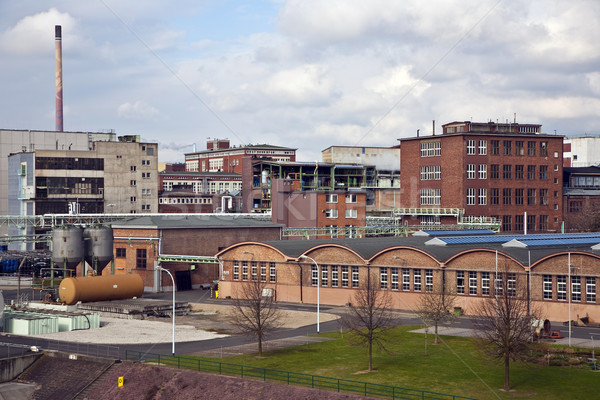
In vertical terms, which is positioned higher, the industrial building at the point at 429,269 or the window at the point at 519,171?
the window at the point at 519,171

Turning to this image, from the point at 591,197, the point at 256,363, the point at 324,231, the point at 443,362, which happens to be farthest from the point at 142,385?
the point at 591,197

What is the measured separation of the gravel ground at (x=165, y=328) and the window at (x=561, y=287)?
67.1 ft

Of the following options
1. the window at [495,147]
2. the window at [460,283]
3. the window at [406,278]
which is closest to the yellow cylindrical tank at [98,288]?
the window at [406,278]

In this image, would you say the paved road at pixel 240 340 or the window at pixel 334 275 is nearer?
the paved road at pixel 240 340

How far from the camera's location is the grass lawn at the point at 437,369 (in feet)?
148

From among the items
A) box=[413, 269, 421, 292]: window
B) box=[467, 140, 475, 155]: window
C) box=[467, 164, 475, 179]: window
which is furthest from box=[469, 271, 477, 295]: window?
box=[467, 140, 475, 155]: window

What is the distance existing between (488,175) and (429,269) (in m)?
54.1

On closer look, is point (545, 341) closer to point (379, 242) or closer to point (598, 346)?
point (598, 346)

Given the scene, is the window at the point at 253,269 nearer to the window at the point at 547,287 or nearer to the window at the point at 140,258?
the window at the point at 140,258

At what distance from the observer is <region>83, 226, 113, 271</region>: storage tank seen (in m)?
89.6

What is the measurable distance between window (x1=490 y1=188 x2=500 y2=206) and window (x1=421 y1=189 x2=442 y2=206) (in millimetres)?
8155

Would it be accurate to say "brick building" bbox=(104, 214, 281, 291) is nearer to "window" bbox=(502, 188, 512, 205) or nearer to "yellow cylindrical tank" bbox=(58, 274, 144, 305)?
"yellow cylindrical tank" bbox=(58, 274, 144, 305)

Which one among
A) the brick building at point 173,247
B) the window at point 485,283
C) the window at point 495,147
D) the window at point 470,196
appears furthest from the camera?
the window at point 495,147

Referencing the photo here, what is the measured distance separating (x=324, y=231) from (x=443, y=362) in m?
60.8
